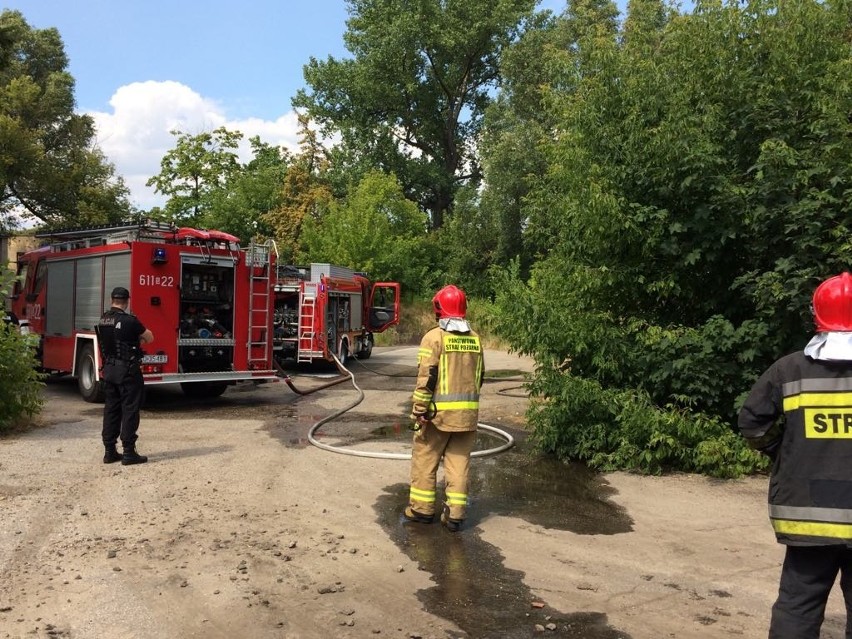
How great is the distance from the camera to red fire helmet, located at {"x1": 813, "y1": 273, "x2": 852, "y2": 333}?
295 centimetres

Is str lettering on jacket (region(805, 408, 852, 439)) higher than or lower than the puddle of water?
higher

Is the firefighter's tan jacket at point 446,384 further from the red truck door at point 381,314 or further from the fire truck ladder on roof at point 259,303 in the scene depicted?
the red truck door at point 381,314

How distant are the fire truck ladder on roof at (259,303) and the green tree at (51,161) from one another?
1839 centimetres

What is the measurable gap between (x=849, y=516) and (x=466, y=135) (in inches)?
1753

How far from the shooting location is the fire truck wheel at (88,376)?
11641 millimetres

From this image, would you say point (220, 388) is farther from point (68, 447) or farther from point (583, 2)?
point (583, 2)

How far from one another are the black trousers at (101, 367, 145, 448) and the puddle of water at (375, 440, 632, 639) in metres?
2.82

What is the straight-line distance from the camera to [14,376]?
9.03 metres

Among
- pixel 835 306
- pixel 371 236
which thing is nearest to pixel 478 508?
pixel 835 306

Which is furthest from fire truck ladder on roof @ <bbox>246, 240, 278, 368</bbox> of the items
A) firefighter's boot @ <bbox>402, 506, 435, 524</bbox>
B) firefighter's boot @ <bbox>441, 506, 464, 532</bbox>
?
firefighter's boot @ <bbox>441, 506, 464, 532</bbox>

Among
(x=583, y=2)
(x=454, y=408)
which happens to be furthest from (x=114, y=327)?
(x=583, y=2)

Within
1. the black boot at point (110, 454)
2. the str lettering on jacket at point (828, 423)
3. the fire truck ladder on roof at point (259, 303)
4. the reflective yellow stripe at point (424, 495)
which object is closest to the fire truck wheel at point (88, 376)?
the fire truck ladder on roof at point (259, 303)

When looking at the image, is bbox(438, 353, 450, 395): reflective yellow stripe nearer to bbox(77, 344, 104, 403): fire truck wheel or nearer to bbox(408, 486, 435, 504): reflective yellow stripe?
bbox(408, 486, 435, 504): reflective yellow stripe

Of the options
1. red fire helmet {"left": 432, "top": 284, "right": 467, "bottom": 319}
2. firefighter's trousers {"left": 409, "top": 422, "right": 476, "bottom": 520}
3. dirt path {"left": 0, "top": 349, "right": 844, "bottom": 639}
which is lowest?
dirt path {"left": 0, "top": 349, "right": 844, "bottom": 639}
